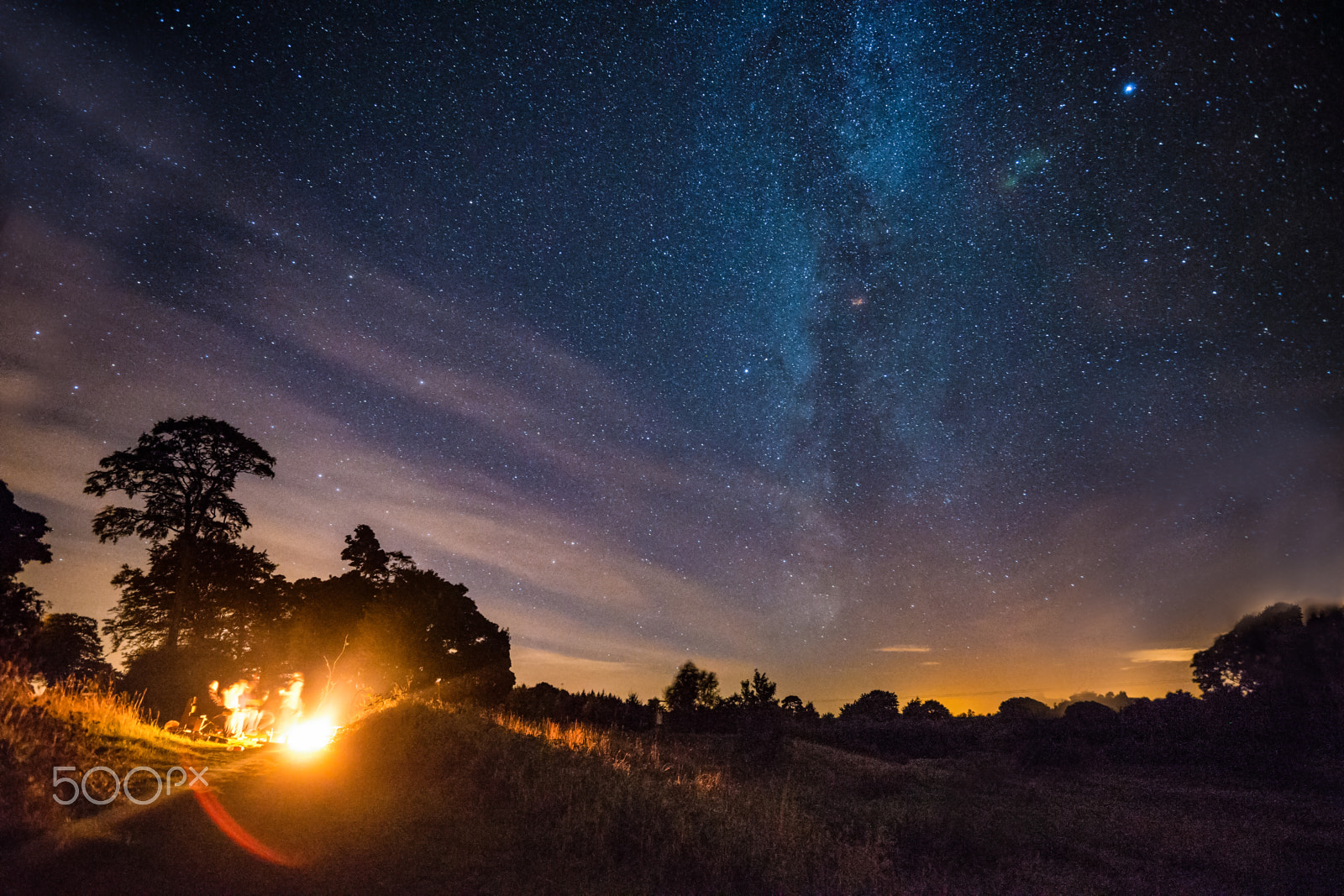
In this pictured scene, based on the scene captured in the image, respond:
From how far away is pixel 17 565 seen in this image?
74.5 ft

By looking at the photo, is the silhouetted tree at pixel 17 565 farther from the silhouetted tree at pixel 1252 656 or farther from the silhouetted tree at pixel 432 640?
the silhouetted tree at pixel 1252 656

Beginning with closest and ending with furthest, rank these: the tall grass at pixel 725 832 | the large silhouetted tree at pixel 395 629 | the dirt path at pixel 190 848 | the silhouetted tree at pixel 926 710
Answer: the dirt path at pixel 190 848, the tall grass at pixel 725 832, the large silhouetted tree at pixel 395 629, the silhouetted tree at pixel 926 710

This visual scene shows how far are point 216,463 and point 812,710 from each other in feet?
193

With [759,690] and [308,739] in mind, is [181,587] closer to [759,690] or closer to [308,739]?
[308,739]

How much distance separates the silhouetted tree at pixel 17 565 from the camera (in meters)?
21.3

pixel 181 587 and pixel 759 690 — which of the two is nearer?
pixel 181 587

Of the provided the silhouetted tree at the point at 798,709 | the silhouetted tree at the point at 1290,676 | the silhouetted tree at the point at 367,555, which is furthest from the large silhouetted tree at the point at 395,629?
the silhouetted tree at the point at 1290,676

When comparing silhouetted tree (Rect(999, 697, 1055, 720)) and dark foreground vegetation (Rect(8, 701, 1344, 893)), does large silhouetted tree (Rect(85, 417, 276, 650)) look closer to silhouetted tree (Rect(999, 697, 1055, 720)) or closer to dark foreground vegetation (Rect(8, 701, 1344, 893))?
dark foreground vegetation (Rect(8, 701, 1344, 893))

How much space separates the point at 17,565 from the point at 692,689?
212 feet

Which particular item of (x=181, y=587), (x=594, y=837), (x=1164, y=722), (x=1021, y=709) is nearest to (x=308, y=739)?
(x=594, y=837)

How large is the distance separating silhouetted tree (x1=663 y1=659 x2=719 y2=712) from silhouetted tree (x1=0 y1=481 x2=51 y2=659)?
196ft

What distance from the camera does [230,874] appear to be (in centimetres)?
756

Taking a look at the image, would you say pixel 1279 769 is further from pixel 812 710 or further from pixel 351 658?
pixel 351 658

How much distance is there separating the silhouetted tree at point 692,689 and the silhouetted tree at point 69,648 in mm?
52990
